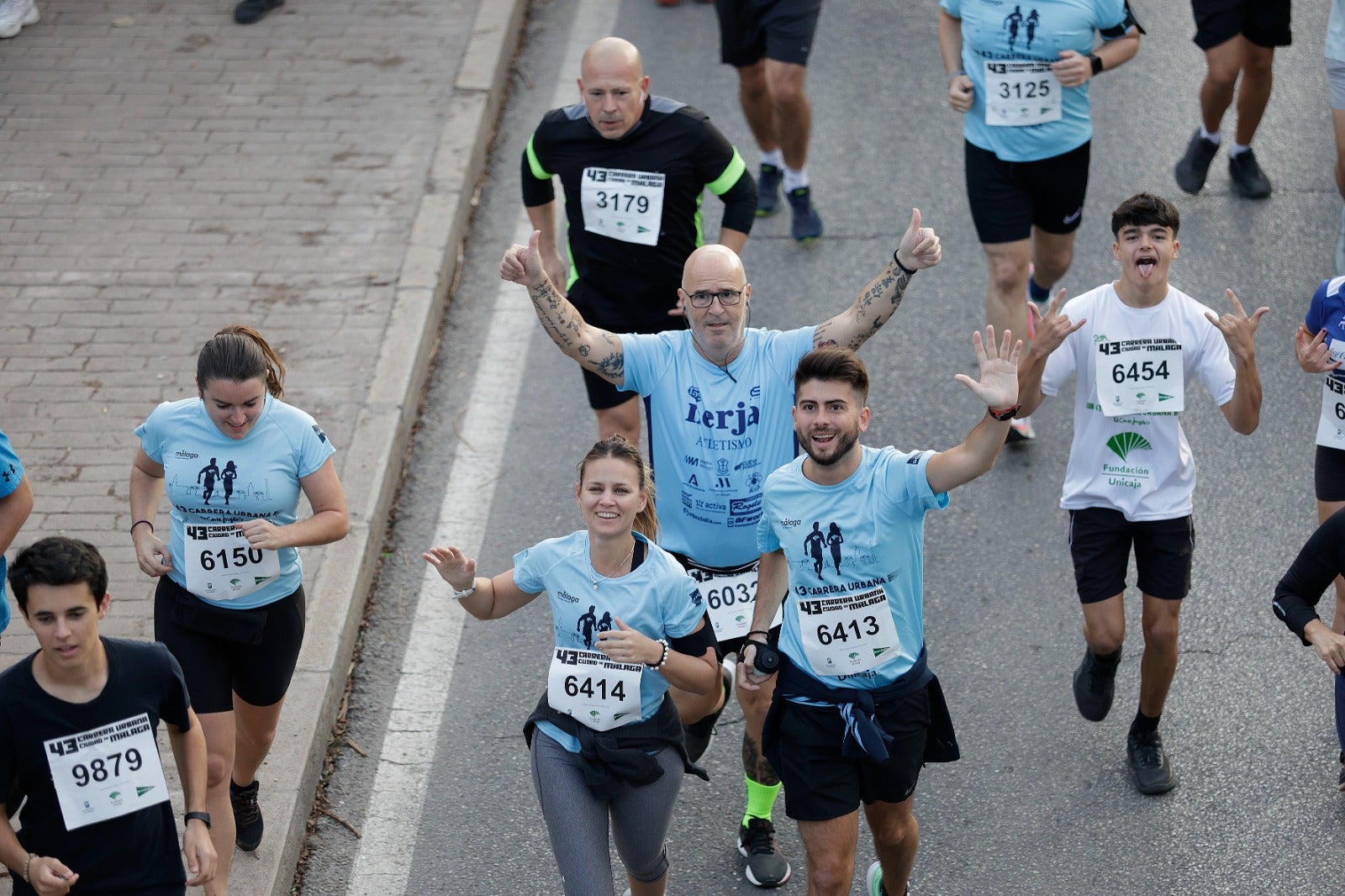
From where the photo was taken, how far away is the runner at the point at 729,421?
199 inches

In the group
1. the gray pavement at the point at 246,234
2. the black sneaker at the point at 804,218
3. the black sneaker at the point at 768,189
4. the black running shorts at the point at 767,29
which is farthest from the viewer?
the black sneaker at the point at 768,189

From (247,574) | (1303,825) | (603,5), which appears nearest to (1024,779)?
(1303,825)

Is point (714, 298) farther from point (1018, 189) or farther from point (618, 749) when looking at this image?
point (1018, 189)

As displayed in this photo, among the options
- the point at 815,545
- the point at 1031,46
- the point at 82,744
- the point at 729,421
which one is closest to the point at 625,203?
the point at 729,421

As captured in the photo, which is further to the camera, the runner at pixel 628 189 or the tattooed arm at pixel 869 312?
the runner at pixel 628 189

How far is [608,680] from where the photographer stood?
4.47m

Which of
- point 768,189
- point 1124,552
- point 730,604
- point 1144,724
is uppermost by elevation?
point 730,604

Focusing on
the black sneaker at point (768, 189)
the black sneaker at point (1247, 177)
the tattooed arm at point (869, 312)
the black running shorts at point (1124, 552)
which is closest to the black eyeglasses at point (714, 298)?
the tattooed arm at point (869, 312)

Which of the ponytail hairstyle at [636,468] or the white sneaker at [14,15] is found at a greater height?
the ponytail hairstyle at [636,468]

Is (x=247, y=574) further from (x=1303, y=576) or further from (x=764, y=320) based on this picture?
(x=764, y=320)

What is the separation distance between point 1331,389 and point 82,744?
4213mm

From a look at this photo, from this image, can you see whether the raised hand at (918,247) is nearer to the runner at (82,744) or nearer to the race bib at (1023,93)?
the race bib at (1023,93)

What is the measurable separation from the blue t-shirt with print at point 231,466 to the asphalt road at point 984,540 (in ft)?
4.10

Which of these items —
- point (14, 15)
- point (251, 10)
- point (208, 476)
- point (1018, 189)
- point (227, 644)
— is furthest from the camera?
point (251, 10)
